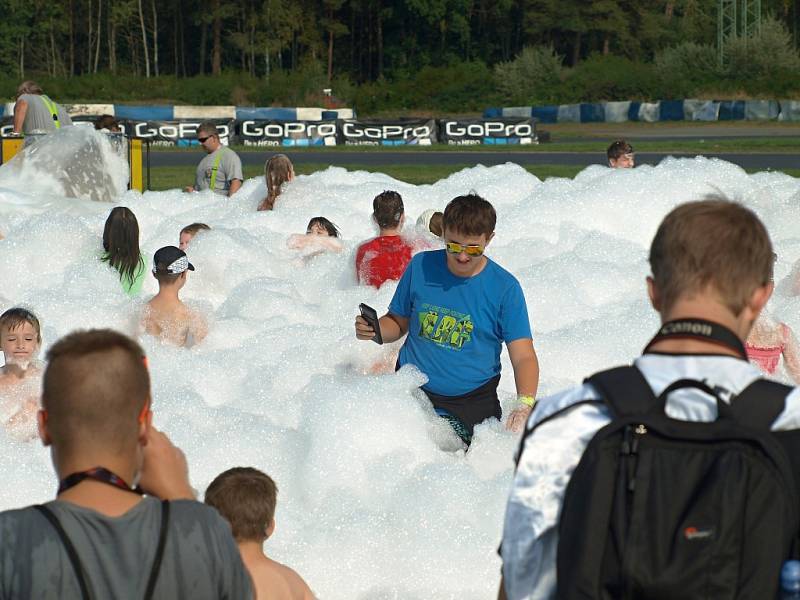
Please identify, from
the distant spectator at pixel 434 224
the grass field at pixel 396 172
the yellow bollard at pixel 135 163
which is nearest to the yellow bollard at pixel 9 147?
the yellow bollard at pixel 135 163

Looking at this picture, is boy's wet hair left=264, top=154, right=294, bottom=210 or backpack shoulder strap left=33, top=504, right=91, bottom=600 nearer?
backpack shoulder strap left=33, top=504, right=91, bottom=600

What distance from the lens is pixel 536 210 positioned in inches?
405

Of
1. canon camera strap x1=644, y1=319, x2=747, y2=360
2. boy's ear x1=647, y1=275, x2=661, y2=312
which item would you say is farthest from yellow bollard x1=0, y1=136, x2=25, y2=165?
canon camera strap x1=644, y1=319, x2=747, y2=360

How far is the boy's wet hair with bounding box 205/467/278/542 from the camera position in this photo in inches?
136

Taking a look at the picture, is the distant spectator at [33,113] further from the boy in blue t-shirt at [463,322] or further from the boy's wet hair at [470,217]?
the boy's wet hair at [470,217]

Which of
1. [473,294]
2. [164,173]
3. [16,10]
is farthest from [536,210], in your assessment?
[16,10]

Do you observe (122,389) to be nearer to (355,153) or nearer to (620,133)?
(355,153)

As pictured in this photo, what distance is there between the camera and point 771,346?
5918 mm

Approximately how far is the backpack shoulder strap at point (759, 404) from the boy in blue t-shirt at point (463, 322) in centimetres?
295

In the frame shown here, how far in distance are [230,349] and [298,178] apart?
170 inches

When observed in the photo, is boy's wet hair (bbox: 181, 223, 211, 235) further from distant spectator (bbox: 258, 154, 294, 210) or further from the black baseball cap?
the black baseball cap

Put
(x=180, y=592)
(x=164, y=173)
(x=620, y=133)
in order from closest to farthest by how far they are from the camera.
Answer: (x=180, y=592) → (x=164, y=173) → (x=620, y=133)

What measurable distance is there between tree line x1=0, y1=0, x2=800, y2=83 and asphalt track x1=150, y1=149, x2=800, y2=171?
139 feet

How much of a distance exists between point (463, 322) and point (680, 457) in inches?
133
